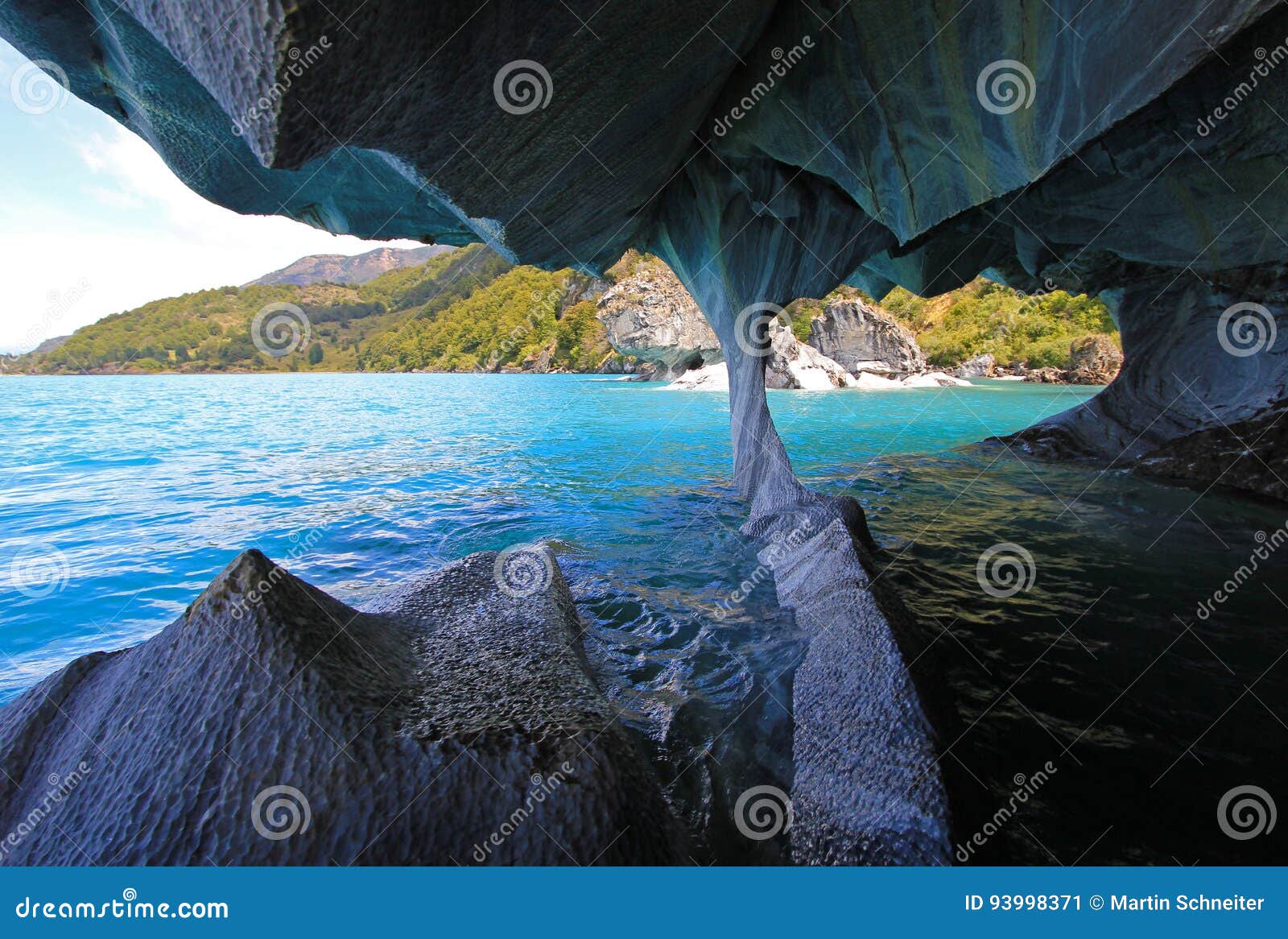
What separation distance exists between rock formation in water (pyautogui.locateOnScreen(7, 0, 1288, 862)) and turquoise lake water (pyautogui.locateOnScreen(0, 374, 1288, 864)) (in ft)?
2.28

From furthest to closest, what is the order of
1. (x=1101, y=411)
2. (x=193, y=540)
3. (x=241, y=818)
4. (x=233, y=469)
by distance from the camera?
(x=233, y=469) → (x=1101, y=411) → (x=193, y=540) → (x=241, y=818)

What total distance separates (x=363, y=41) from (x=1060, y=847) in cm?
440

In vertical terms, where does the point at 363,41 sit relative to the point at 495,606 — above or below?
above

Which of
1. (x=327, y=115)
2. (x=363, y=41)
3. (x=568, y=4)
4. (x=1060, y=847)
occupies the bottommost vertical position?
(x=1060, y=847)

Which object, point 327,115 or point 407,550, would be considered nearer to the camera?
point 327,115

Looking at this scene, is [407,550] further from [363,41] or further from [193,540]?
[363,41]

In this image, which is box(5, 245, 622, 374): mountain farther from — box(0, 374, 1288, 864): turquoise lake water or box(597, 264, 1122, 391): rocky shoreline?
box(0, 374, 1288, 864): turquoise lake water

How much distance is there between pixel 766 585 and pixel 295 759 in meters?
4.25

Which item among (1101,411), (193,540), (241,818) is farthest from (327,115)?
(1101,411)

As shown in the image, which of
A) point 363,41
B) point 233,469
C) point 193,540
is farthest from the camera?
point 233,469

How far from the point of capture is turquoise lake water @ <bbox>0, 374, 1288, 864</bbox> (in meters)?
2.83

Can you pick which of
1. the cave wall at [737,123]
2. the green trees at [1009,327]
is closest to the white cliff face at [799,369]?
the green trees at [1009,327]

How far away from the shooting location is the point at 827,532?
5.21m

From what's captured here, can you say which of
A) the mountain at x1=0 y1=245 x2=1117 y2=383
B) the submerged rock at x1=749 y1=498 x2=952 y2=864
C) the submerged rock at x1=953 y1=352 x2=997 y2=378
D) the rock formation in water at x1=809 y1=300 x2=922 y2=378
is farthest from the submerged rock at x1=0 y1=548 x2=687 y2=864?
the submerged rock at x1=953 y1=352 x2=997 y2=378
